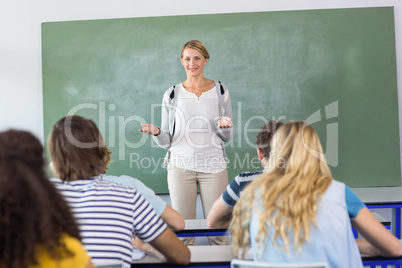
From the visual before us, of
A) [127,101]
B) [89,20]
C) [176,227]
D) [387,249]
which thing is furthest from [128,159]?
[387,249]

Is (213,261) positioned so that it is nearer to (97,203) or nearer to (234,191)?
(234,191)

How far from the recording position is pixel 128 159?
455cm

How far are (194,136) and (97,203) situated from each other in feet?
6.20

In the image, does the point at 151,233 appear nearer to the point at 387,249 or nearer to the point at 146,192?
the point at 146,192

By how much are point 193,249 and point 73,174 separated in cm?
67

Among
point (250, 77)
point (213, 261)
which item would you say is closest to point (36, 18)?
point (250, 77)

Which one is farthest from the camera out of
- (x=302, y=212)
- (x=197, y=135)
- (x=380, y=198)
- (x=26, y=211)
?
(x=197, y=135)

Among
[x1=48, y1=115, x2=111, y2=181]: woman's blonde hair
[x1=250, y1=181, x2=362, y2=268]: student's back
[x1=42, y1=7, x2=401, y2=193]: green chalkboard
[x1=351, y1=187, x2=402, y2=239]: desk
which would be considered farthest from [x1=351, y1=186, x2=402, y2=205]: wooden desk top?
[x1=48, y1=115, x2=111, y2=181]: woman's blonde hair

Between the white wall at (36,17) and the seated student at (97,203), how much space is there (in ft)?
9.60

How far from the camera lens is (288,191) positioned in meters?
1.64

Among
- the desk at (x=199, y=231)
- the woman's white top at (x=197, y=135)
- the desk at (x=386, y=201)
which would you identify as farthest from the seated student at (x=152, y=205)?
the desk at (x=386, y=201)

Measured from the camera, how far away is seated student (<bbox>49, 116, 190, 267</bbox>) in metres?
1.64

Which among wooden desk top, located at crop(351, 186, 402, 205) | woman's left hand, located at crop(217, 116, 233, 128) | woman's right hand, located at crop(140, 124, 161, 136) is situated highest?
woman's left hand, located at crop(217, 116, 233, 128)

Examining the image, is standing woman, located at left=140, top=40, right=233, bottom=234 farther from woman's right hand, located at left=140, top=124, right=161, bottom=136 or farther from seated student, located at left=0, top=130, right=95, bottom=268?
seated student, located at left=0, top=130, right=95, bottom=268
